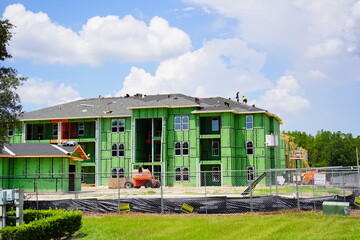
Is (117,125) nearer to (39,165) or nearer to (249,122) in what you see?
(249,122)

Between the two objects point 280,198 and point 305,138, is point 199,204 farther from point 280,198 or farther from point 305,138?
point 305,138

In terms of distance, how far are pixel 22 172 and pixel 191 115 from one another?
20972mm

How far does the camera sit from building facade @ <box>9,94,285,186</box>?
56.4 meters

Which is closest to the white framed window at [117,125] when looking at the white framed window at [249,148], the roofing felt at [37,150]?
the roofing felt at [37,150]

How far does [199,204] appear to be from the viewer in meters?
22.7

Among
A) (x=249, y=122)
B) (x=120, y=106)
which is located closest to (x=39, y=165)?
(x=120, y=106)

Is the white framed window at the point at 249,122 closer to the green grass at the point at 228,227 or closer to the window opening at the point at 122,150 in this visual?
the window opening at the point at 122,150

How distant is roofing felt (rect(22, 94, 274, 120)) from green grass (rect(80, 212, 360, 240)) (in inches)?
1417

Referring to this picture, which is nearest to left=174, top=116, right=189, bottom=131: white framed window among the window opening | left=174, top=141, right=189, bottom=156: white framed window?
left=174, top=141, right=189, bottom=156: white framed window

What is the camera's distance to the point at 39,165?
44719 millimetres

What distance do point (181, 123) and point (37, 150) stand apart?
1839 cm

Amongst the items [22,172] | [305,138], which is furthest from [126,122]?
[305,138]

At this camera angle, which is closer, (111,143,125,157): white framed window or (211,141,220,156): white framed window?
(211,141,220,156): white framed window

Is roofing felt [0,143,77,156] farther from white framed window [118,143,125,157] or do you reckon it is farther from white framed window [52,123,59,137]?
white framed window [52,123,59,137]
